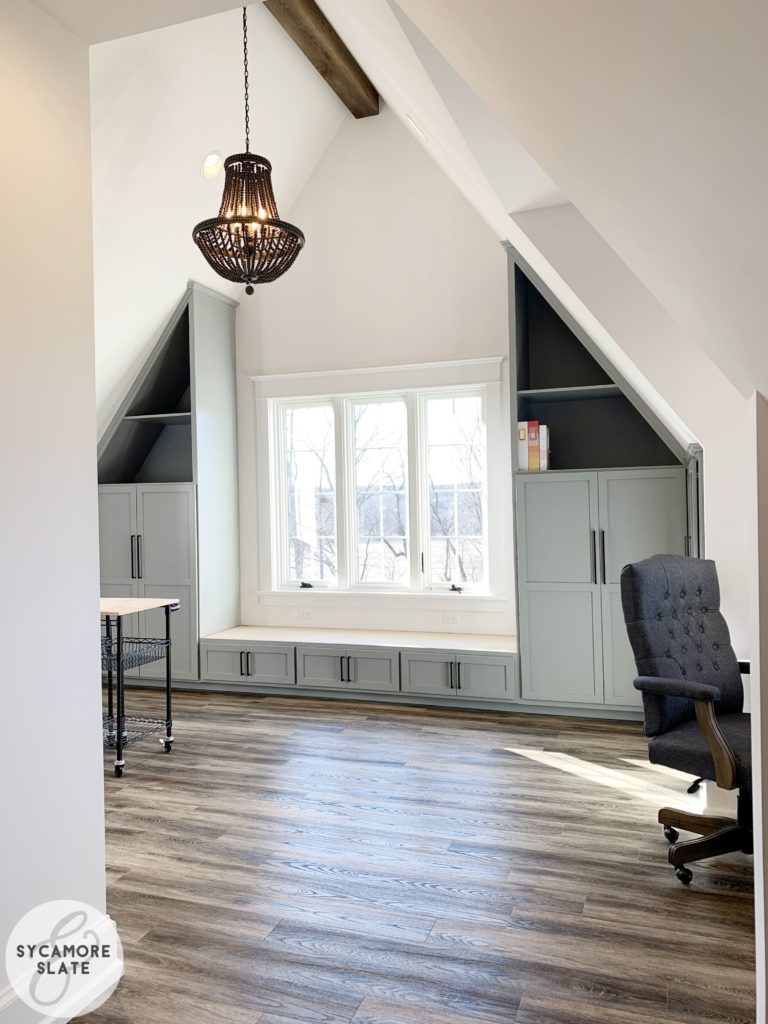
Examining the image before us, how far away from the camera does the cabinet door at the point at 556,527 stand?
461 cm

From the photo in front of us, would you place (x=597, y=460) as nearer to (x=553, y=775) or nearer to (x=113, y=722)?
(x=553, y=775)

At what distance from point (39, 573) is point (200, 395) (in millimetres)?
3791

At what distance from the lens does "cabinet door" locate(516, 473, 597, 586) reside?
181 inches

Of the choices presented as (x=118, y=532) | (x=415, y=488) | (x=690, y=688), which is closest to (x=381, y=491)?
(x=415, y=488)

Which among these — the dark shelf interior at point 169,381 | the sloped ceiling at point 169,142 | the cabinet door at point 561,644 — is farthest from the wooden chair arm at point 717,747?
the dark shelf interior at point 169,381

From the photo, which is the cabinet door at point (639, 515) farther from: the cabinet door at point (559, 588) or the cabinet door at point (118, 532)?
the cabinet door at point (118, 532)

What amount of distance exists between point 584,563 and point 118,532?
3.42 metres

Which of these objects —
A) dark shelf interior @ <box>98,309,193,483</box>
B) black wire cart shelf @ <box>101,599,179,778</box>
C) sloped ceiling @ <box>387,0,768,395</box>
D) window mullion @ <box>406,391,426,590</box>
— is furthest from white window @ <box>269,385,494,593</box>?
sloped ceiling @ <box>387,0,768,395</box>

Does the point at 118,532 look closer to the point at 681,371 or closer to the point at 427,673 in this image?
the point at 427,673

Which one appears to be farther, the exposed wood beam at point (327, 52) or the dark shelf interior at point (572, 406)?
the dark shelf interior at point (572, 406)

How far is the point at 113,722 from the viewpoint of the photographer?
14.0ft

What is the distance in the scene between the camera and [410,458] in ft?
18.3

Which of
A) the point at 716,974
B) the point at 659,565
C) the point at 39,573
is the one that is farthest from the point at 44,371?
the point at 716,974

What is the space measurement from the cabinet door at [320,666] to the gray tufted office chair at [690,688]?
266 centimetres
